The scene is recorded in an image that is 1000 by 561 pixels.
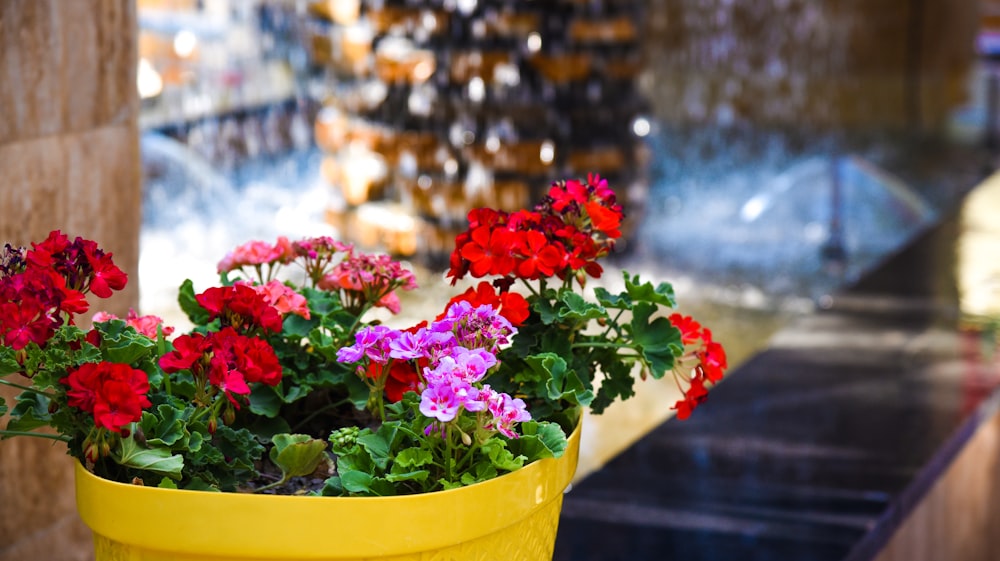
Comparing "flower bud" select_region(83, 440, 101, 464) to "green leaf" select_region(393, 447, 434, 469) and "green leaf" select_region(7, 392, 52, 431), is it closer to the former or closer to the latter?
"green leaf" select_region(7, 392, 52, 431)

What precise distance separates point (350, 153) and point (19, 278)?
4.09 metres

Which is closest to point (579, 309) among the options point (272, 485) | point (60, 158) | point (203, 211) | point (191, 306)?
point (272, 485)

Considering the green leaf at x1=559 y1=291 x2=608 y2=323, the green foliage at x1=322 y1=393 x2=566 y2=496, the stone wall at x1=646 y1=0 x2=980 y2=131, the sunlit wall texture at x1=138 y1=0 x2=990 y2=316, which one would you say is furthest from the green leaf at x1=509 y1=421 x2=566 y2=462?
the stone wall at x1=646 y1=0 x2=980 y2=131

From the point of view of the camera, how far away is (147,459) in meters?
0.87

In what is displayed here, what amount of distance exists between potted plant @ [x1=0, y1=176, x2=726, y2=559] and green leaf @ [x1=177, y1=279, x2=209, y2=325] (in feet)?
0.31

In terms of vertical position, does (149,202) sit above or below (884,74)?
below

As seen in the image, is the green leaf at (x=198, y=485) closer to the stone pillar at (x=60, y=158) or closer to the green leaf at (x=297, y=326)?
the green leaf at (x=297, y=326)

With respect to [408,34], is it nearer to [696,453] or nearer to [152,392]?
[696,453]

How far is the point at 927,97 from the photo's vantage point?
1072 cm

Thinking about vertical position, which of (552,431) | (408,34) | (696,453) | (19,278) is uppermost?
(408,34)

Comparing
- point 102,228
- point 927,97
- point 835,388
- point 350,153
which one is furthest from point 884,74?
point 102,228

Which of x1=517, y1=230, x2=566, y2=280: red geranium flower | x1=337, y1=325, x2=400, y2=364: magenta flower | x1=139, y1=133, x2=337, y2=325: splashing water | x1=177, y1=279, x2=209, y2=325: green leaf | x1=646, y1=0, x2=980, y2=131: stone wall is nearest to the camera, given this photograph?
x1=337, y1=325, x2=400, y2=364: magenta flower

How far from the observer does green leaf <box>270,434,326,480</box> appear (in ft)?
3.06

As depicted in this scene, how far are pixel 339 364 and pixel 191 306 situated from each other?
0.16 metres
